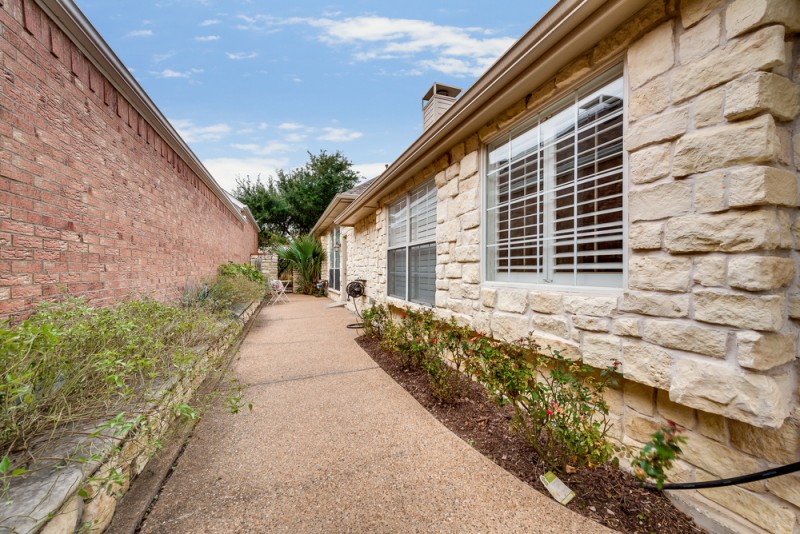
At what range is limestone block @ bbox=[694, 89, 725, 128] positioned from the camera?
1.46 metres

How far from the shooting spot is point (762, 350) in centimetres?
133

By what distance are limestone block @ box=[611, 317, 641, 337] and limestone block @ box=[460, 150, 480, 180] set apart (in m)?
1.94

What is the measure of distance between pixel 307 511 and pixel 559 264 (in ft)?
7.58

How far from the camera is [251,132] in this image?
667 inches

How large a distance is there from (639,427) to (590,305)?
2.43ft

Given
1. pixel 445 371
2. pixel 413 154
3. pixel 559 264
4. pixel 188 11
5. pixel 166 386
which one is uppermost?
pixel 188 11

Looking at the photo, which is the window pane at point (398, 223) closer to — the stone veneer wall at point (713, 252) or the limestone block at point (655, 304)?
the stone veneer wall at point (713, 252)

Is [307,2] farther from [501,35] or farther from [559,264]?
[559,264]

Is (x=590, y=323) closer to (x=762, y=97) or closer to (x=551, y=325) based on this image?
(x=551, y=325)

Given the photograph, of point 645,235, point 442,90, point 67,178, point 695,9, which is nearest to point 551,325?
point 645,235

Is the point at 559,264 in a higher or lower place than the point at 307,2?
lower

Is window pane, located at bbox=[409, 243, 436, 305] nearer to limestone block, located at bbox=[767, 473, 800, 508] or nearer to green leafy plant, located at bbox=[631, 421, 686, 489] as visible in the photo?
green leafy plant, located at bbox=[631, 421, 686, 489]

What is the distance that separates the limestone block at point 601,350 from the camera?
6.20 feet

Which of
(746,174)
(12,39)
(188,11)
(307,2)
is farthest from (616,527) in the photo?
(188,11)
